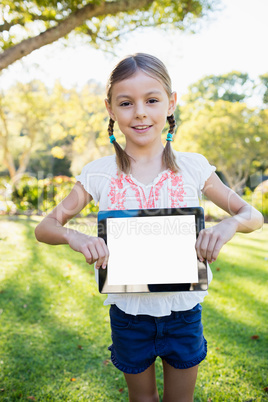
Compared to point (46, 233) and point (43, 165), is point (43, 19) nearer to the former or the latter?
point (46, 233)

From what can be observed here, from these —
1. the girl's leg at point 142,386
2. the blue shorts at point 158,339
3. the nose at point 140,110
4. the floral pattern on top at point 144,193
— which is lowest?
the girl's leg at point 142,386

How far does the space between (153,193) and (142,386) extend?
89 centimetres

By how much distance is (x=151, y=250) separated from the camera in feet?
4.06

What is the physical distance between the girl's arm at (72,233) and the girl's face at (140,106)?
0.38 metres

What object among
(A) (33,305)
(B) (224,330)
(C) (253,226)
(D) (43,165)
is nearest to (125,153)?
(C) (253,226)

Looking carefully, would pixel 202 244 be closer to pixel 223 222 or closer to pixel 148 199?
pixel 223 222

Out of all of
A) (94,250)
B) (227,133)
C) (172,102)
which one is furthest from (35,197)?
(227,133)

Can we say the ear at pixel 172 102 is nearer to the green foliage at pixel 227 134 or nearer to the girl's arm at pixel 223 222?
the girl's arm at pixel 223 222

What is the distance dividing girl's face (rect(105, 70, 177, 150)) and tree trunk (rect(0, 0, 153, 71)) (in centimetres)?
273

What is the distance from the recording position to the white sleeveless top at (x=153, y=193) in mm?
1418

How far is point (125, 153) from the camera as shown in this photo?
5.10ft

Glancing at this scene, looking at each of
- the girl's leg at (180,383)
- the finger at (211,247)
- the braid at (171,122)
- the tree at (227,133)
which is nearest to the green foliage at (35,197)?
the braid at (171,122)

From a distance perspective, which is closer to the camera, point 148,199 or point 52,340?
point 148,199

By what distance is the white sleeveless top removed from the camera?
1.42 m
